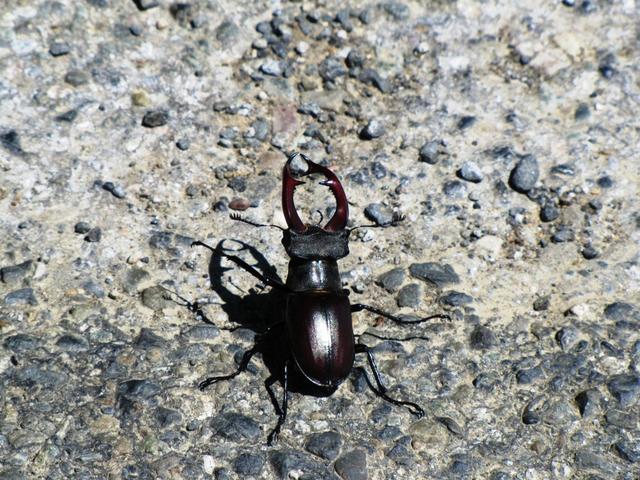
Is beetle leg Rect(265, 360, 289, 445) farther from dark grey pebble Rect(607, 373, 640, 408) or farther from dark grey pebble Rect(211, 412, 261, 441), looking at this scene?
dark grey pebble Rect(607, 373, 640, 408)

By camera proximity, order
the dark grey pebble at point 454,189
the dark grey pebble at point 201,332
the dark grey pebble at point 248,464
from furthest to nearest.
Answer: the dark grey pebble at point 454,189 < the dark grey pebble at point 201,332 < the dark grey pebble at point 248,464

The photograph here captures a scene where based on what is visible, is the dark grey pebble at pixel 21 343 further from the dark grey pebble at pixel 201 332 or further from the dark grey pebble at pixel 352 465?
the dark grey pebble at pixel 352 465

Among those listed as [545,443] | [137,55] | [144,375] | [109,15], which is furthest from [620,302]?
[109,15]

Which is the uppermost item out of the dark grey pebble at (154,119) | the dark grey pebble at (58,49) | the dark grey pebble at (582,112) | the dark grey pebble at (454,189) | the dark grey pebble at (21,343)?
the dark grey pebble at (582,112)

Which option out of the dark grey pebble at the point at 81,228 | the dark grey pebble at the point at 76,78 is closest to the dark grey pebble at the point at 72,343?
Result: the dark grey pebble at the point at 81,228

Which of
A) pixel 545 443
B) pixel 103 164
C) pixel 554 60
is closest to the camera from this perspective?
pixel 545 443

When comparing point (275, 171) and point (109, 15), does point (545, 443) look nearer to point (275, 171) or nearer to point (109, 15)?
point (275, 171)

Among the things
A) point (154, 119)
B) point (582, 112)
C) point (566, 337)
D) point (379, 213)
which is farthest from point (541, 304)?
point (154, 119)
